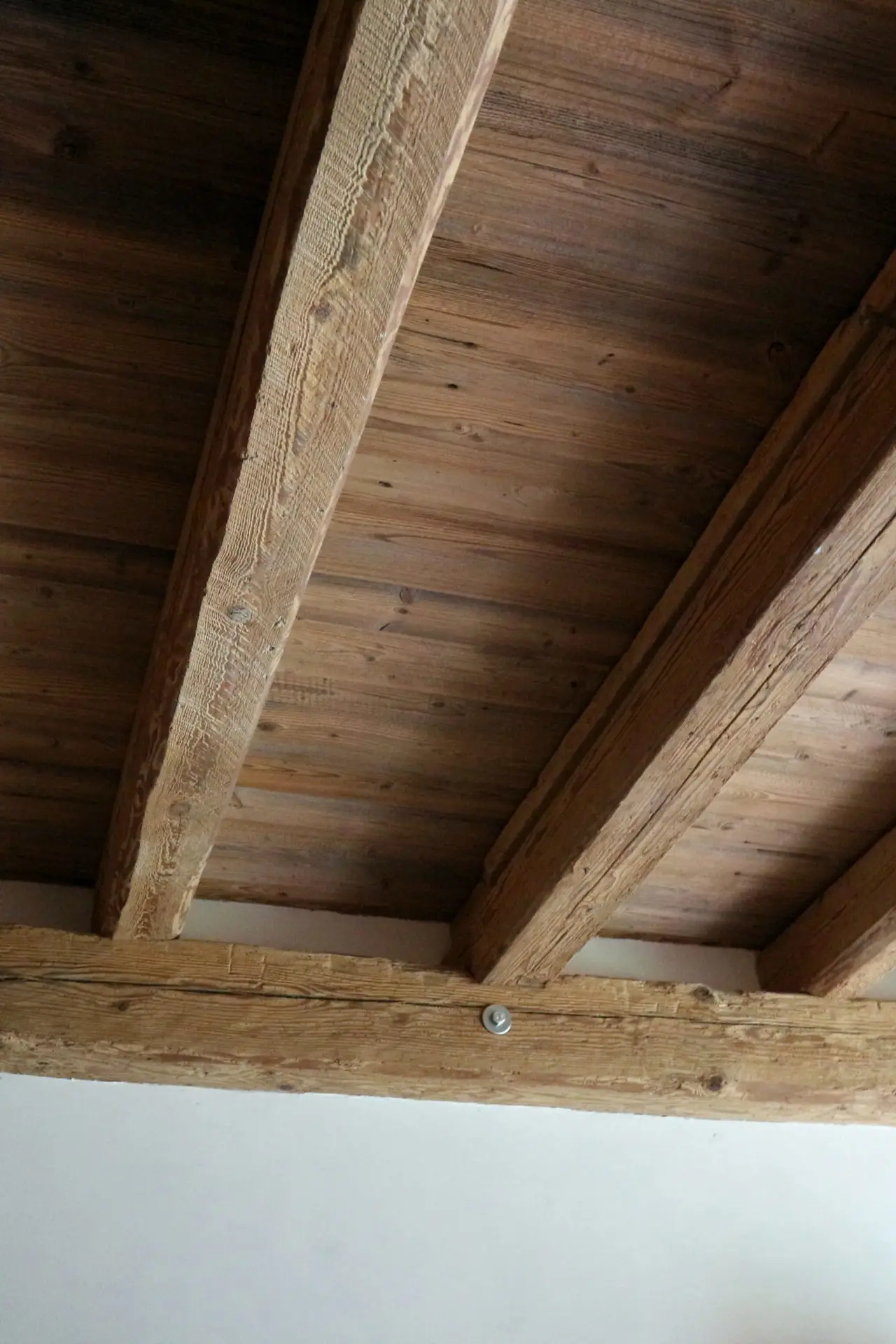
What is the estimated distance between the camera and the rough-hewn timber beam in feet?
6.44

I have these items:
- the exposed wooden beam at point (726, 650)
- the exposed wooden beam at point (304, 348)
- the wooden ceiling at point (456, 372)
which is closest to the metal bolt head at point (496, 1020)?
the exposed wooden beam at point (726, 650)

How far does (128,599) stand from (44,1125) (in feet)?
3.31

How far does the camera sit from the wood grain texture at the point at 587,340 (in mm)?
1156

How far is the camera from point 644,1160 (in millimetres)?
2223

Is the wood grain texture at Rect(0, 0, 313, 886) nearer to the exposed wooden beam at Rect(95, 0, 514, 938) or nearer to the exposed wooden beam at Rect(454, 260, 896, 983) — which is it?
the exposed wooden beam at Rect(95, 0, 514, 938)

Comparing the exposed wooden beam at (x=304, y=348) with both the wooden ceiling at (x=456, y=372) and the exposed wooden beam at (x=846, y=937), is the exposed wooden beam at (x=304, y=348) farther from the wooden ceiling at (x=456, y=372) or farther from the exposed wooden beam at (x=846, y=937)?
the exposed wooden beam at (x=846, y=937)

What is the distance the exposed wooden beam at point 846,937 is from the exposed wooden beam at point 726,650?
608 millimetres

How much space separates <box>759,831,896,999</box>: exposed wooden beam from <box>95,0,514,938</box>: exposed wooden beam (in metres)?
1.34

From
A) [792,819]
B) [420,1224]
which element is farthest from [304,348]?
[420,1224]

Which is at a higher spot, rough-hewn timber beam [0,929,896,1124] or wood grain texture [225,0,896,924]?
wood grain texture [225,0,896,924]

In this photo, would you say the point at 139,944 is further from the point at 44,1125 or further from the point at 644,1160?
the point at 644,1160

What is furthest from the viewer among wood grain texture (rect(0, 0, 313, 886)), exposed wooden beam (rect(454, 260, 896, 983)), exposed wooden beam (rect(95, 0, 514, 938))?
exposed wooden beam (rect(454, 260, 896, 983))

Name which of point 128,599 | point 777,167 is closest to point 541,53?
point 777,167

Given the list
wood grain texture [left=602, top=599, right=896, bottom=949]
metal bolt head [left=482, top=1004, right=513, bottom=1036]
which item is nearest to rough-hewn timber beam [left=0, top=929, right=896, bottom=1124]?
metal bolt head [left=482, top=1004, right=513, bottom=1036]
